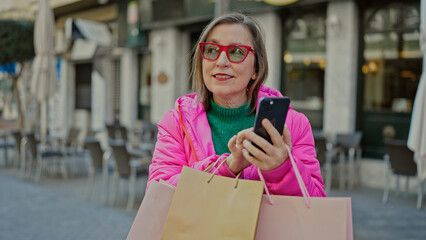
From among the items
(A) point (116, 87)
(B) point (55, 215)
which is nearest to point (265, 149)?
(B) point (55, 215)

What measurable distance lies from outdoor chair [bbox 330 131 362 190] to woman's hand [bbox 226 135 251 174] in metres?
7.35

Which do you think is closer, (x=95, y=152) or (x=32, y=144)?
(x=95, y=152)

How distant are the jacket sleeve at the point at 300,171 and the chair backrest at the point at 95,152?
6.58 meters

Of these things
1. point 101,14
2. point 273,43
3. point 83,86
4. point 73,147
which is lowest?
point 73,147

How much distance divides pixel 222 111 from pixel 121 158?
18.5 feet

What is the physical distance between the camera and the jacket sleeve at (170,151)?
1.57 meters

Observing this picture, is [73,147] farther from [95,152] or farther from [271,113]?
[271,113]

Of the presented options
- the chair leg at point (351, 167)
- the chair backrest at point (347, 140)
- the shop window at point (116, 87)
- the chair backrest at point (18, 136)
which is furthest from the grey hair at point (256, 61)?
the shop window at point (116, 87)

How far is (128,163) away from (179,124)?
18.4 ft

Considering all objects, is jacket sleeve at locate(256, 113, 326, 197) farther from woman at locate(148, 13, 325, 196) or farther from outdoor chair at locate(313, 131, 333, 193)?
outdoor chair at locate(313, 131, 333, 193)

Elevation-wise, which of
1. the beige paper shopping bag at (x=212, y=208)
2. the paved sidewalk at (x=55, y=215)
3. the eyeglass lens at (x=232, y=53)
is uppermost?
the eyeglass lens at (x=232, y=53)

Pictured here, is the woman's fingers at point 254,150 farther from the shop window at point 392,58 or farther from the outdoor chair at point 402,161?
the shop window at point 392,58

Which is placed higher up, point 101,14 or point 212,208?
point 101,14

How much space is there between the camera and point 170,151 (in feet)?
5.28
